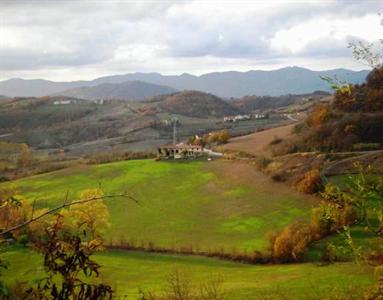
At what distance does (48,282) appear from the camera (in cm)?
627

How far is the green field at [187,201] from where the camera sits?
65.2 meters

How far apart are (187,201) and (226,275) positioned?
104 ft

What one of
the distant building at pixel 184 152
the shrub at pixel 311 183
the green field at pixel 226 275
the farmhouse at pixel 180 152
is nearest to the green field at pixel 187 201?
the shrub at pixel 311 183

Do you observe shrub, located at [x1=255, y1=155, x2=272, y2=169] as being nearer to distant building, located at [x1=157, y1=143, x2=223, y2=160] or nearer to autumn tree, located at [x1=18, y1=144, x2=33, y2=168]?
distant building, located at [x1=157, y1=143, x2=223, y2=160]

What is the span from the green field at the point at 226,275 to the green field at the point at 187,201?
491cm

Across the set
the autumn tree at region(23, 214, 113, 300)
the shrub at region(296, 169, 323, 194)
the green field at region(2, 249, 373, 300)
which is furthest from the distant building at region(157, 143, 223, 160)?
the autumn tree at region(23, 214, 113, 300)

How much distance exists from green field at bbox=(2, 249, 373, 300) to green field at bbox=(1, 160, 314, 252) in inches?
193

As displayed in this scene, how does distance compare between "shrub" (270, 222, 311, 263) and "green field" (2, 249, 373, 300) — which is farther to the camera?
"shrub" (270, 222, 311, 263)

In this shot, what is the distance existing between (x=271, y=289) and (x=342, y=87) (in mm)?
31252

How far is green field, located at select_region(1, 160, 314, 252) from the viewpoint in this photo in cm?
6519

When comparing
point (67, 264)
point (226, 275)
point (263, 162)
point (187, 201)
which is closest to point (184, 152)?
point (263, 162)

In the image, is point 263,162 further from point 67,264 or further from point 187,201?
point 67,264

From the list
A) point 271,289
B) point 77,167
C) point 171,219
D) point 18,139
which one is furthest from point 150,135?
point 271,289

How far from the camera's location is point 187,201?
79.4m
